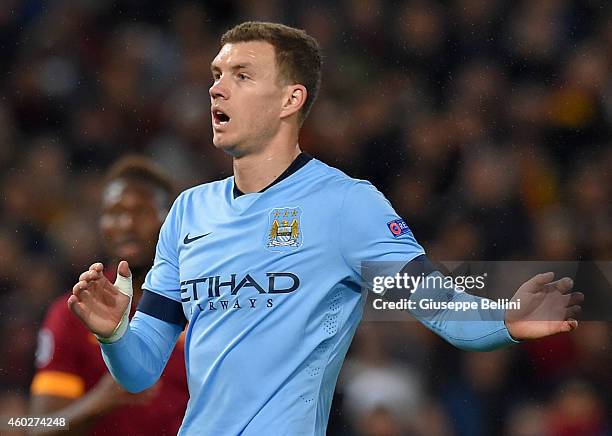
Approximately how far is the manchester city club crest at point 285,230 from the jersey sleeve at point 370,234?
0.11 meters

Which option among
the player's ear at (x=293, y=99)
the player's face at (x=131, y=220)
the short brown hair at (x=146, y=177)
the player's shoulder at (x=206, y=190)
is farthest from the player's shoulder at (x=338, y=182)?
the short brown hair at (x=146, y=177)

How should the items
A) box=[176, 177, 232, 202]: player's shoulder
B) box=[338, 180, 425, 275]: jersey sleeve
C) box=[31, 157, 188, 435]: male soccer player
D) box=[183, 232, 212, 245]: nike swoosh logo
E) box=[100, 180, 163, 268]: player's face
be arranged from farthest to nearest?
box=[100, 180, 163, 268]: player's face < box=[31, 157, 188, 435]: male soccer player < box=[176, 177, 232, 202]: player's shoulder < box=[183, 232, 212, 245]: nike swoosh logo < box=[338, 180, 425, 275]: jersey sleeve

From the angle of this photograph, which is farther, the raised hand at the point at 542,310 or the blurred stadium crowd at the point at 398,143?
the blurred stadium crowd at the point at 398,143

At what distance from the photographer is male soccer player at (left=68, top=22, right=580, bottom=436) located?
2258mm

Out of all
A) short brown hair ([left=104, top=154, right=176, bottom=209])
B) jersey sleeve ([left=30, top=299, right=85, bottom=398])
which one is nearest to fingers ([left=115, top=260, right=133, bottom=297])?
jersey sleeve ([left=30, top=299, right=85, bottom=398])

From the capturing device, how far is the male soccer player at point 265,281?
226 centimetres

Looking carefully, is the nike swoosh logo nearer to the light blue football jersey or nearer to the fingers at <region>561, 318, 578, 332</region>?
the light blue football jersey

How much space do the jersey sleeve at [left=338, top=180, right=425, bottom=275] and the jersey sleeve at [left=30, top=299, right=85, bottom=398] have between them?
53.9 inches

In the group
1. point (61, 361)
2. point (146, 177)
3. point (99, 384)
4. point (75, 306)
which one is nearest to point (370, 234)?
point (75, 306)

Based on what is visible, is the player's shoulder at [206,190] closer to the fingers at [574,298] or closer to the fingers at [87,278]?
the fingers at [87,278]

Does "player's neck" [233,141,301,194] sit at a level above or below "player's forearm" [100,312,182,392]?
above

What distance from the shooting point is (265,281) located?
2348 millimetres

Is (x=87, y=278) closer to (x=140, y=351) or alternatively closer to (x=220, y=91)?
(x=140, y=351)

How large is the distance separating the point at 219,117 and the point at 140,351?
1.94 ft
